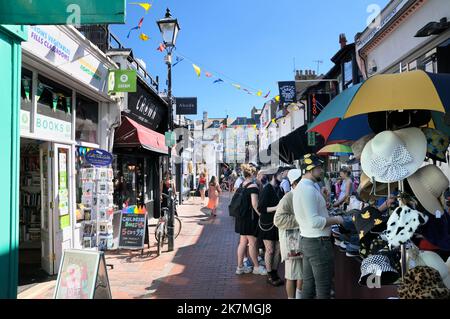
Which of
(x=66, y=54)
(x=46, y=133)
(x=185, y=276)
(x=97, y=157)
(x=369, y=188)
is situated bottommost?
(x=185, y=276)

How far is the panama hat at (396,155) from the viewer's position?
260 centimetres

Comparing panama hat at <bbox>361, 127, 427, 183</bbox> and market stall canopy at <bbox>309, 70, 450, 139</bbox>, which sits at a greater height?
market stall canopy at <bbox>309, 70, 450, 139</bbox>

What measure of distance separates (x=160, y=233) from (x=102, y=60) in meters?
4.00

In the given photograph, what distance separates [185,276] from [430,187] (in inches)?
190

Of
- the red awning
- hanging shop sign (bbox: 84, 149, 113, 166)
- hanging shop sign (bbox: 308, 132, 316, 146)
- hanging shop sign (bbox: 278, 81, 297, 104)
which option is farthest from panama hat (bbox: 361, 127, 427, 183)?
hanging shop sign (bbox: 278, 81, 297, 104)

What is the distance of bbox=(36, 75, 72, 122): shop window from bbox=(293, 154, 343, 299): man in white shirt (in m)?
4.61

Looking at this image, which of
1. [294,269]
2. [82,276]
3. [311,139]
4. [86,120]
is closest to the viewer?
[82,276]

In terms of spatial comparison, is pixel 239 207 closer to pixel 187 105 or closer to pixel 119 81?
pixel 119 81

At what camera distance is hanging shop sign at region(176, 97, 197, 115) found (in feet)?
48.9

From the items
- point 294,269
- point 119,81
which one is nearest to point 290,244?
point 294,269

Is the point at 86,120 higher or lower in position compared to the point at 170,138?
higher

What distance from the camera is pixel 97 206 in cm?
773

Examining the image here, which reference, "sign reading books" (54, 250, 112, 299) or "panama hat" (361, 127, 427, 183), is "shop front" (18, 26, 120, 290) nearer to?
"sign reading books" (54, 250, 112, 299)
